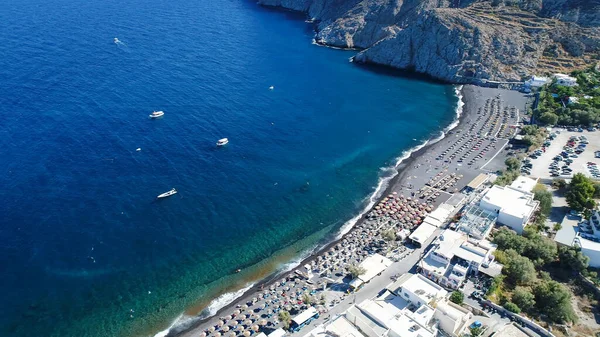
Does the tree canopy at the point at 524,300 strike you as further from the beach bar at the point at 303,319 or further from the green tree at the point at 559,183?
the green tree at the point at 559,183

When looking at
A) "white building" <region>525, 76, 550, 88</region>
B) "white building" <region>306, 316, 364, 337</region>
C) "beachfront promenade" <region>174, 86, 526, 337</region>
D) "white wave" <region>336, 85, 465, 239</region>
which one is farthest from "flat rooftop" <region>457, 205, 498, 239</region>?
"white building" <region>525, 76, 550, 88</region>

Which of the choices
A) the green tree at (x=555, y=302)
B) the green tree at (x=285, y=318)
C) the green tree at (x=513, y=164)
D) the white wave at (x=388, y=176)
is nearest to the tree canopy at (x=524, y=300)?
the green tree at (x=555, y=302)

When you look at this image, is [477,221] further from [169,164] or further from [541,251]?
[169,164]

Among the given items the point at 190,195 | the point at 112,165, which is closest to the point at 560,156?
the point at 190,195

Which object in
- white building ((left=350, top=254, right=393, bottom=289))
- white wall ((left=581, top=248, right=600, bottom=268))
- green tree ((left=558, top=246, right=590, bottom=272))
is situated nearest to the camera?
green tree ((left=558, top=246, right=590, bottom=272))

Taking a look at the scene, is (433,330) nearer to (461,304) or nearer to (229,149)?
(461,304)

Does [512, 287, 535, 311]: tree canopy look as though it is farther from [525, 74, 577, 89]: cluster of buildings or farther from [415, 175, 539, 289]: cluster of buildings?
[525, 74, 577, 89]: cluster of buildings
